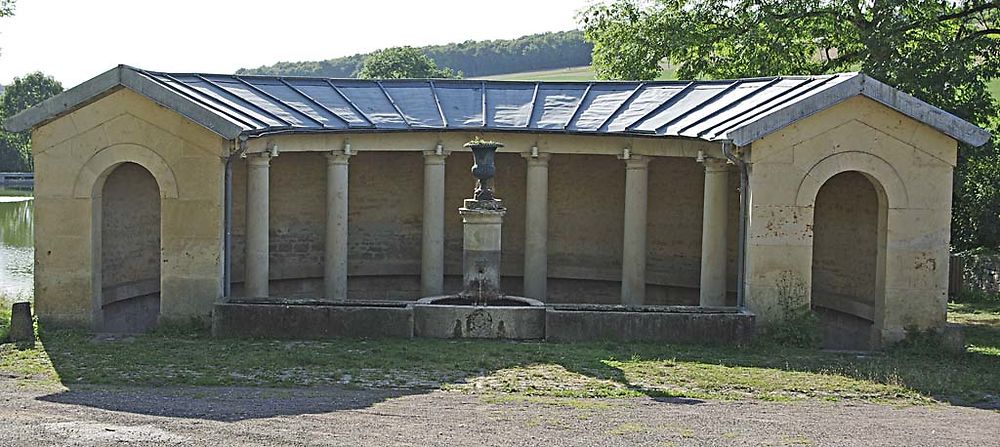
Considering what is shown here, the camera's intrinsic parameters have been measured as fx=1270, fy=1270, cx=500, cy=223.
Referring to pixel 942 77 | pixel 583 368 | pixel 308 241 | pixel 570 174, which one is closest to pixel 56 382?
pixel 583 368

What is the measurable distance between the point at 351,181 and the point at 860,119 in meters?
11.7

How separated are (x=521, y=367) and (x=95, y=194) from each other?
818 centimetres

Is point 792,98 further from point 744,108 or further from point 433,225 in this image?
point 433,225

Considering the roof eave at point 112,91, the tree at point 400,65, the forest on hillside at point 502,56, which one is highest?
the forest on hillside at point 502,56

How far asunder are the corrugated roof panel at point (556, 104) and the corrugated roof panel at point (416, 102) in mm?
2003

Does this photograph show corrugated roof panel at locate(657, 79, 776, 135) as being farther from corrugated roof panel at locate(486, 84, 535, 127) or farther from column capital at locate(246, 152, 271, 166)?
column capital at locate(246, 152, 271, 166)

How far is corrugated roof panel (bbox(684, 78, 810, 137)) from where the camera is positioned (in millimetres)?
21812

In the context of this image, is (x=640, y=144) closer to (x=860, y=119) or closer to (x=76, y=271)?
(x=860, y=119)

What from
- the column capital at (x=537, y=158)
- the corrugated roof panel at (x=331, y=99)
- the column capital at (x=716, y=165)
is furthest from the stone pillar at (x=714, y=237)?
the corrugated roof panel at (x=331, y=99)

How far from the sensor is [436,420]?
14094 mm

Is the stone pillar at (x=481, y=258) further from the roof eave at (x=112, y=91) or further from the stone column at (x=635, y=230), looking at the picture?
the roof eave at (x=112, y=91)

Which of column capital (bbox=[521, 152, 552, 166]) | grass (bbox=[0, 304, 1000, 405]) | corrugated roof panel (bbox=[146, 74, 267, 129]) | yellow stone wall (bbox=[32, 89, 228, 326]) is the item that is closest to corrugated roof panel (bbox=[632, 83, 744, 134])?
column capital (bbox=[521, 152, 552, 166])

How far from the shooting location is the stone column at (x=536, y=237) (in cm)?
2520

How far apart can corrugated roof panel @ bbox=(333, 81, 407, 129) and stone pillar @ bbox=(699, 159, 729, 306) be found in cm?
588
